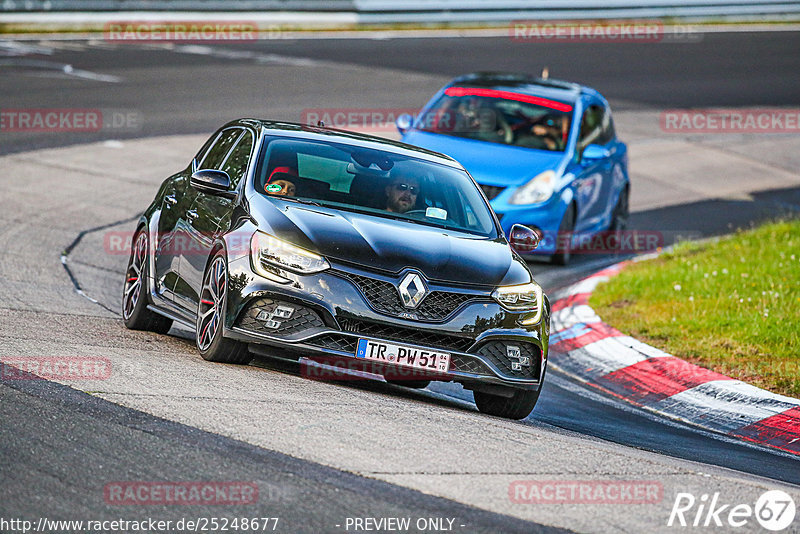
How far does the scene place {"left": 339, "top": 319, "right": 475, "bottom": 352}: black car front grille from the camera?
7422 millimetres

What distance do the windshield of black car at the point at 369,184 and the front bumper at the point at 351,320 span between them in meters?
1.01

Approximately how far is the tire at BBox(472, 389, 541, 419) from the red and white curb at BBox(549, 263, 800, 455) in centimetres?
157

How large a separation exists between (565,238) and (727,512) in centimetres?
886

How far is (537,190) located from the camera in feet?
46.0

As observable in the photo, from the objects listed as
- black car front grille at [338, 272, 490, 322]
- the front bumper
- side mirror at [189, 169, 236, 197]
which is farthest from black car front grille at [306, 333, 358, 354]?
side mirror at [189, 169, 236, 197]

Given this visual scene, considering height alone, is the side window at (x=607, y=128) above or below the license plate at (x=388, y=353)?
below

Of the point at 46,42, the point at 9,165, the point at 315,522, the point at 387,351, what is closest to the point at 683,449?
the point at 387,351

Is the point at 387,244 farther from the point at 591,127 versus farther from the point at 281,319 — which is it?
the point at 591,127

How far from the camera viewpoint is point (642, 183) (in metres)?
20.2

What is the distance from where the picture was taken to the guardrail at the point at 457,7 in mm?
28219

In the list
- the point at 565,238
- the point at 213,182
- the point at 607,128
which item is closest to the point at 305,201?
the point at 213,182

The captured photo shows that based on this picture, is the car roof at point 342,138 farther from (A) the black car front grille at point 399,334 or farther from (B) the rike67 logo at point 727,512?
(B) the rike67 logo at point 727,512

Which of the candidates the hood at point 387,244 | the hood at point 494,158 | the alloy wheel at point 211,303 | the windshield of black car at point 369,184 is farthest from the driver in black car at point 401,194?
the hood at point 494,158

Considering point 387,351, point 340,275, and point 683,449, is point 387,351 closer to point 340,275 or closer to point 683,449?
point 340,275
